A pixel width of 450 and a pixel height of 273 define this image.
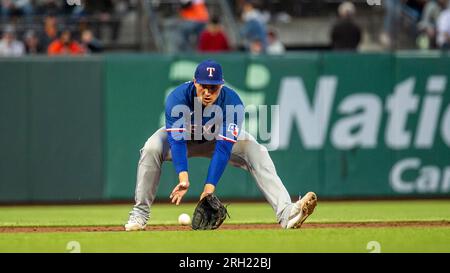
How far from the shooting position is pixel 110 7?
19406 mm

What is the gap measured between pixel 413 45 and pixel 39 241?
11.0 metres

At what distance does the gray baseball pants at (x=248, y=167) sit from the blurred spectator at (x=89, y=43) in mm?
8205

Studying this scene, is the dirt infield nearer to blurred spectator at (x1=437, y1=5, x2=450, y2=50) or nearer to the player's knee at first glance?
the player's knee

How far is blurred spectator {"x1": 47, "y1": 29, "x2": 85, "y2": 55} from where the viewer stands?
17953mm

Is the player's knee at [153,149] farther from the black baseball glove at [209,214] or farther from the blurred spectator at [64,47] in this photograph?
the blurred spectator at [64,47]

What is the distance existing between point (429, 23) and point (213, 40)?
14.0ft

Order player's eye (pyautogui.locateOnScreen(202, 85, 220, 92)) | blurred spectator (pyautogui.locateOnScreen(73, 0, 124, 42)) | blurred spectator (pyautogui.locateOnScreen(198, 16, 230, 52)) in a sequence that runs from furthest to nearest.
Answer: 1. blurred spectator (pyautogui.locateOnScreen(73, 0, 124, 42))
2. blurred spectator (pyautogui.locateOnScreen(198, 16, 230, 52))
3. player's eye (pyautogui.locateOnScreen(202, 85, 220, 92))

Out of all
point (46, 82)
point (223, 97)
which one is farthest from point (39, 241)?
point (46, 82)

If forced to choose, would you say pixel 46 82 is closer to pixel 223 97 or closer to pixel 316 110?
pixel 316 110

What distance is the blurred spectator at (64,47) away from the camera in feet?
58.9

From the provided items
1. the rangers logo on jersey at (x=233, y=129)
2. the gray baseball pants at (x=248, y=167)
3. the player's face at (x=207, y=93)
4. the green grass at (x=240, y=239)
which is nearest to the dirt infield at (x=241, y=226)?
the green grass at (x=240, y=239)

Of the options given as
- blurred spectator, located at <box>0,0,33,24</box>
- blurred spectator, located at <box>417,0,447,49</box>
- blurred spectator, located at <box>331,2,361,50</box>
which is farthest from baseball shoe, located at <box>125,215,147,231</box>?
blurred spectator, located at <box>417,0,447,49</box>

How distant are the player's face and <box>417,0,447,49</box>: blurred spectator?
9.50 meters
